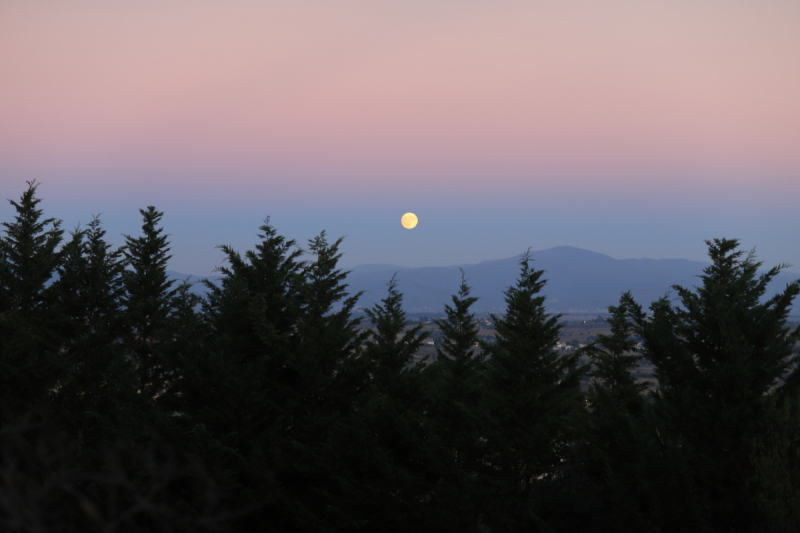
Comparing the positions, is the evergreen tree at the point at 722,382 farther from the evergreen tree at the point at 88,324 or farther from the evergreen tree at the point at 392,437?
the evergreen tree at the point at 88,324

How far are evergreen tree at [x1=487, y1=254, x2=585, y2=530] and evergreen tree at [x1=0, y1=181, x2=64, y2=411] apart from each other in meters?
21.3

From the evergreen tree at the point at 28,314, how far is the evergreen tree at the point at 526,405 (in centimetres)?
2126

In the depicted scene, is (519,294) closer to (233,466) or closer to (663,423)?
(663,423)

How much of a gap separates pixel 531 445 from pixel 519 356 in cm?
369

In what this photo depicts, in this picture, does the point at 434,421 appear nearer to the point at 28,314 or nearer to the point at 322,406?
the point at 322,406

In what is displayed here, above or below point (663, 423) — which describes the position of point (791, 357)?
above

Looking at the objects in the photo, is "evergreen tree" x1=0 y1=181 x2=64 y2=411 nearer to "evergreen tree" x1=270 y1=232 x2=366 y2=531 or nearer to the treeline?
the treeline

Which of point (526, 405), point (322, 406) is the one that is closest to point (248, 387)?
point (322, 406)

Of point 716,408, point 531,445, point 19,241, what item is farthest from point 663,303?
point 19,241

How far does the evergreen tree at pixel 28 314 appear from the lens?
27.5m

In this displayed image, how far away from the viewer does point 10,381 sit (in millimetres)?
27984

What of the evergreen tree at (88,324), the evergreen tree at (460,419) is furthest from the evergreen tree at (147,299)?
the evergreen tree at (460,419)

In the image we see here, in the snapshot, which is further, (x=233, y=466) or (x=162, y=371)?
(x=162, y=371)

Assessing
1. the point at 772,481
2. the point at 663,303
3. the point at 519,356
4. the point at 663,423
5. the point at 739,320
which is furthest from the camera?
the point at 663,303
